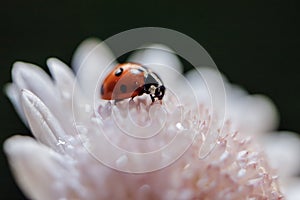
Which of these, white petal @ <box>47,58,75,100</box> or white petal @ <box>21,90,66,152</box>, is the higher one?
white petal @ <box>47,58,75,100</box>

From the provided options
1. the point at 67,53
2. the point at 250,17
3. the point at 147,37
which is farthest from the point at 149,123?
the point at 250,17

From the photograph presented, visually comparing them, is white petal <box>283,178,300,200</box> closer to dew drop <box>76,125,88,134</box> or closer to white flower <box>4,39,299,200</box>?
white flower <box>4,39,299,200</box>

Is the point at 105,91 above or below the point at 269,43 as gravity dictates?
below

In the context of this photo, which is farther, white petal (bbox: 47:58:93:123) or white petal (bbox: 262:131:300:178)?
white petal (bbox: 262:131:300:178)

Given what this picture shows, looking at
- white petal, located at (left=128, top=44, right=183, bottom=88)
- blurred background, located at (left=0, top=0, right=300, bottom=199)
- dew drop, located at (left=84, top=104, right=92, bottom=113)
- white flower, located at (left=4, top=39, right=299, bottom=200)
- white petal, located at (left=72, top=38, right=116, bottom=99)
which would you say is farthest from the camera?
blurred background, located at (left=0, top=0, right=300, bottom=199)

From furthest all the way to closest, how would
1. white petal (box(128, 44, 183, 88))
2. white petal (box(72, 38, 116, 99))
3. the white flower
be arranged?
white petal (box(128, 44, 183, 88)) < white petal (box(72, 38, 116, 99)) < the white flower

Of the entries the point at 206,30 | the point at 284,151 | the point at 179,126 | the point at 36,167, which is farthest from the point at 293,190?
the point at 206,30

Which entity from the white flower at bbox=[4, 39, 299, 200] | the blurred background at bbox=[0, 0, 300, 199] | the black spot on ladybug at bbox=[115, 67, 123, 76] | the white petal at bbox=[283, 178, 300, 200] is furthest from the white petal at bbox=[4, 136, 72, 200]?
the blurred background at bbox=[0, 0, 300, 199]

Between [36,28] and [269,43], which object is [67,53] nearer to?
[36,28]
